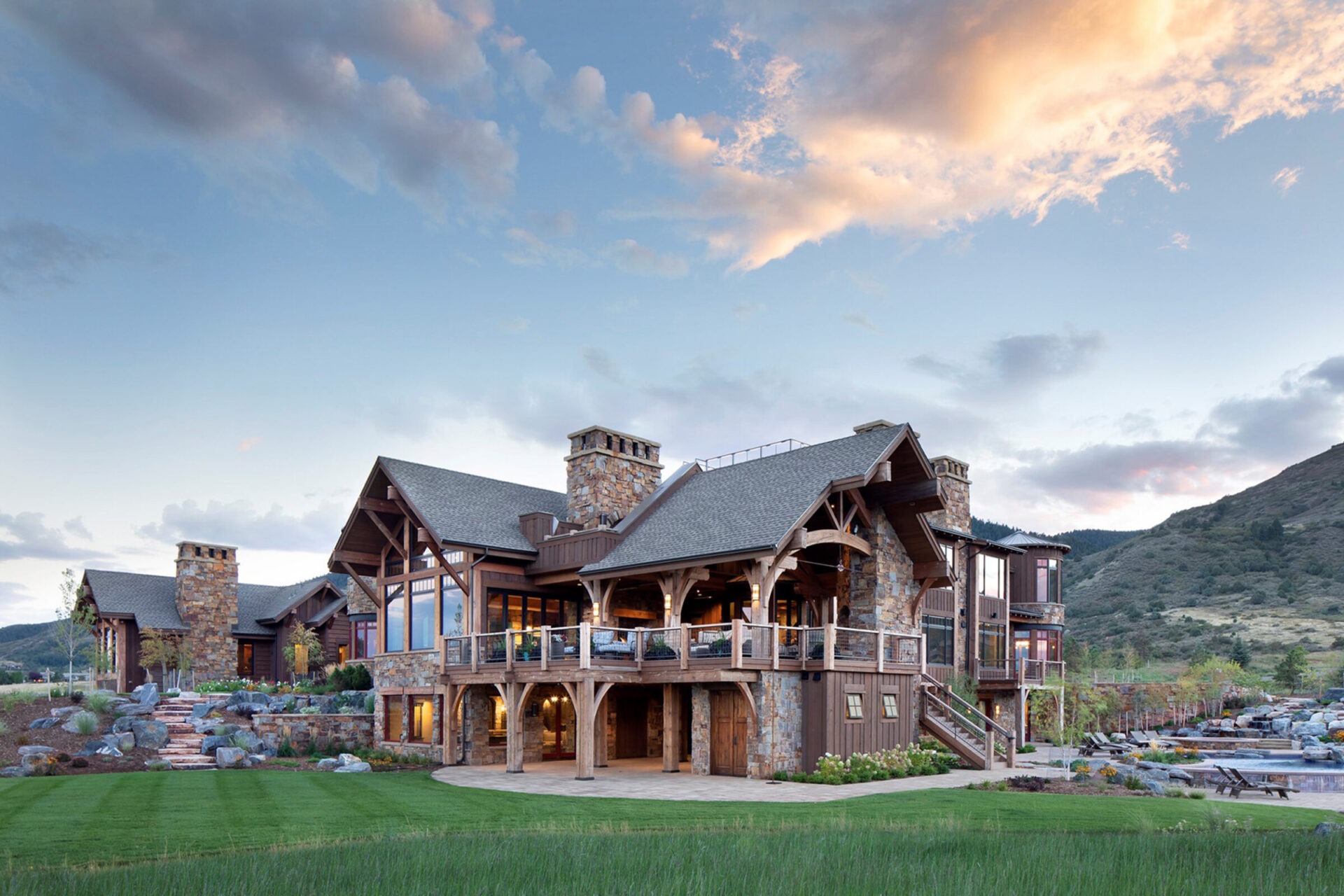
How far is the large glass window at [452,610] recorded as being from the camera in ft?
81.3

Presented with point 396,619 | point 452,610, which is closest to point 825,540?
point 452,610

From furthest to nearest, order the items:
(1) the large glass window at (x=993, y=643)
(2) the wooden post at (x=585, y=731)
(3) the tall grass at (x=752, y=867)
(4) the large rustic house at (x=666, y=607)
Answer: (1) the large glass window at (x=993, y=643) → (4) the large rustic house at (x=666, y=607) → (2) the wooden post at (x=585, y=731) → (3) the tall grass at (x=752, y=867)

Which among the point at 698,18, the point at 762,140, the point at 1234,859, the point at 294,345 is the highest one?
the point at 698,18

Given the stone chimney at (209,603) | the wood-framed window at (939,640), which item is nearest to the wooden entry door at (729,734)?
the wood-framed window at (939,640)

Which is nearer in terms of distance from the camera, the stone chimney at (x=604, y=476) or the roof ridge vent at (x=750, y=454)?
the stone chimney at (x=604, y=476)

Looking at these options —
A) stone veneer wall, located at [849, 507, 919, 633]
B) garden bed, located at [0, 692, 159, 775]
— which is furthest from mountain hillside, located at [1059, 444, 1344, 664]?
garden bed, located at [0, 692, 159, 775]

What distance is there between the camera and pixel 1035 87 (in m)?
19.1

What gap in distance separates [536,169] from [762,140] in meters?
6.87

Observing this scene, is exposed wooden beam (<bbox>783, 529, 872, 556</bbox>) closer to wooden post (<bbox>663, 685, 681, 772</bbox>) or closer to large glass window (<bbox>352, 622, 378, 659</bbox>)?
wooden post (<bbox>663, 685, 681, 772</bbox>)

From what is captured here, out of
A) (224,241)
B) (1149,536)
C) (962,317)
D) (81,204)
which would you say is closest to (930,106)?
(962,317)

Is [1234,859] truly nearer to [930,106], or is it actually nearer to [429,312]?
[930,106]

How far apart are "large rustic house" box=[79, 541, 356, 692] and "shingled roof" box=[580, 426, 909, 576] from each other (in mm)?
17770

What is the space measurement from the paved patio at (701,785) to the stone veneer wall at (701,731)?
0.35 meters

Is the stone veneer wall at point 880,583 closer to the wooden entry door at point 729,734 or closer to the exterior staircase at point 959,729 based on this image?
the exterior staircase at point 959,729
